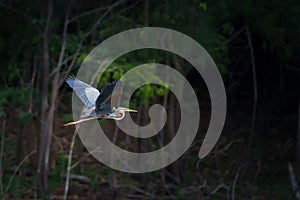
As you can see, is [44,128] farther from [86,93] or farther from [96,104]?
[96,104]

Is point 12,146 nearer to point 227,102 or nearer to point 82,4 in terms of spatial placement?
point 82,4

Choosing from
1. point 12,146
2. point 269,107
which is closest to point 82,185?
point 12,146

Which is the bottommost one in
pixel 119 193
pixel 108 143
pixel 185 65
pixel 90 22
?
pixel 119 193

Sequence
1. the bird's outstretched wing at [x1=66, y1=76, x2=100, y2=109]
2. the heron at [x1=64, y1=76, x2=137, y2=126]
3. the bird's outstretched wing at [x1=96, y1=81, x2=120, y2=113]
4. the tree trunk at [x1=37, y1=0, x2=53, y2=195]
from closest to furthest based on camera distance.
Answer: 1. the bird's outstretched wing at [x1=96, y1=81, x2=120, y2=113]
2. the heron at [x1=64, y1=76, x2=137, y2=126]
3. the bird's outstretched wing at [x1=66, y1=76, x2=100, y2=109]
4. the tree trunk at [x1=37, y1=0, x2=53, y2=195]

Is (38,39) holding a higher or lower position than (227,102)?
higher

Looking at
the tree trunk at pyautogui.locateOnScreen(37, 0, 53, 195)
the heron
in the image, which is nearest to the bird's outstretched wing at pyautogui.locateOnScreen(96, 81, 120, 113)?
the heron

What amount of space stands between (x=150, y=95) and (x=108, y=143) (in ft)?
4.17

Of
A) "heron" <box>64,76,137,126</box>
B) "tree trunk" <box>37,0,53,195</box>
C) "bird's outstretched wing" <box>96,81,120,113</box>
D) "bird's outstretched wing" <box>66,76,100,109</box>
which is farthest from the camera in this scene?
"tree trunk" <box>37,0,53,195</box>

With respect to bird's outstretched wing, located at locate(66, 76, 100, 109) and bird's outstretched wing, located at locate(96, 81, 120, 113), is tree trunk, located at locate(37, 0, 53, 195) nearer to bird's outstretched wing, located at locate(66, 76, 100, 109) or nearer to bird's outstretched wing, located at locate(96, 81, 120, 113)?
bird's outstretched wing, located at locate(66, 76, 100, 109)

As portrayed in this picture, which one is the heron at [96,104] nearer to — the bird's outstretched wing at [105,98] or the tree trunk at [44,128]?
the bird's outstretched wing at [105,98]

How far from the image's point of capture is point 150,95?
9312 mm

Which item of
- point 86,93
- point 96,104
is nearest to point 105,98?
point 96,104

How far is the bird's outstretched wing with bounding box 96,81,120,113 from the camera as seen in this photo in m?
4.90

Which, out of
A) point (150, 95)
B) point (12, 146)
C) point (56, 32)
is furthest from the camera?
point (12, 146)
